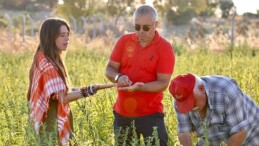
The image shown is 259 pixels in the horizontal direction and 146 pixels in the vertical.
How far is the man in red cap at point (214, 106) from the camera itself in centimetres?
407

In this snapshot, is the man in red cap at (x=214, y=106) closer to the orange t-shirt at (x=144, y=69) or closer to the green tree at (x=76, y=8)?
the orange t-shirt at (x=144, y=69)

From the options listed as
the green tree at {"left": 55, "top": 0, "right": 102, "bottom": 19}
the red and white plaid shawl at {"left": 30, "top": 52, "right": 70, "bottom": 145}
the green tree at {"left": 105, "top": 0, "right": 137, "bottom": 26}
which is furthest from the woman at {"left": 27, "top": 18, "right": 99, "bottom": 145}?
the green tree at {"left": 105, "top": 0, "right": 137, "bottom": 26}

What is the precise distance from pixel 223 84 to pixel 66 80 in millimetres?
1236

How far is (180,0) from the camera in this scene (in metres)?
44.2

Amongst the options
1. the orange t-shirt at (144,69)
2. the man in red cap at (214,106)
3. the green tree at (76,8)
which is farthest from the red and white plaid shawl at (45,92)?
the green tree at (76,8)

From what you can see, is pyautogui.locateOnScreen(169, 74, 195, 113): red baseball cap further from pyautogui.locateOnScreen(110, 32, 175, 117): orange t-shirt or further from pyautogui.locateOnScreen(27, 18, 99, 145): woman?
pyautogui.locateOnScreen(27, 18, 99, 145): woman

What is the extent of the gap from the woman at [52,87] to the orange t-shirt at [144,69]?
0.30 m

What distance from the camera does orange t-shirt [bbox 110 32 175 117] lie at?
4.82 metres

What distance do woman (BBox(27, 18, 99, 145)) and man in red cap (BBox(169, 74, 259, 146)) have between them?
2.83 feet

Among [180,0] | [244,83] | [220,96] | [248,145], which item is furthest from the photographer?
[180,0]

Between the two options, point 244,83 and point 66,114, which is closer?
point 66,114

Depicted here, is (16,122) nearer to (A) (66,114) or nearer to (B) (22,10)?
(A) (66,114)

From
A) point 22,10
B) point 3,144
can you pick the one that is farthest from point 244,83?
point 22,10

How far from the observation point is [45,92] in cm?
466
